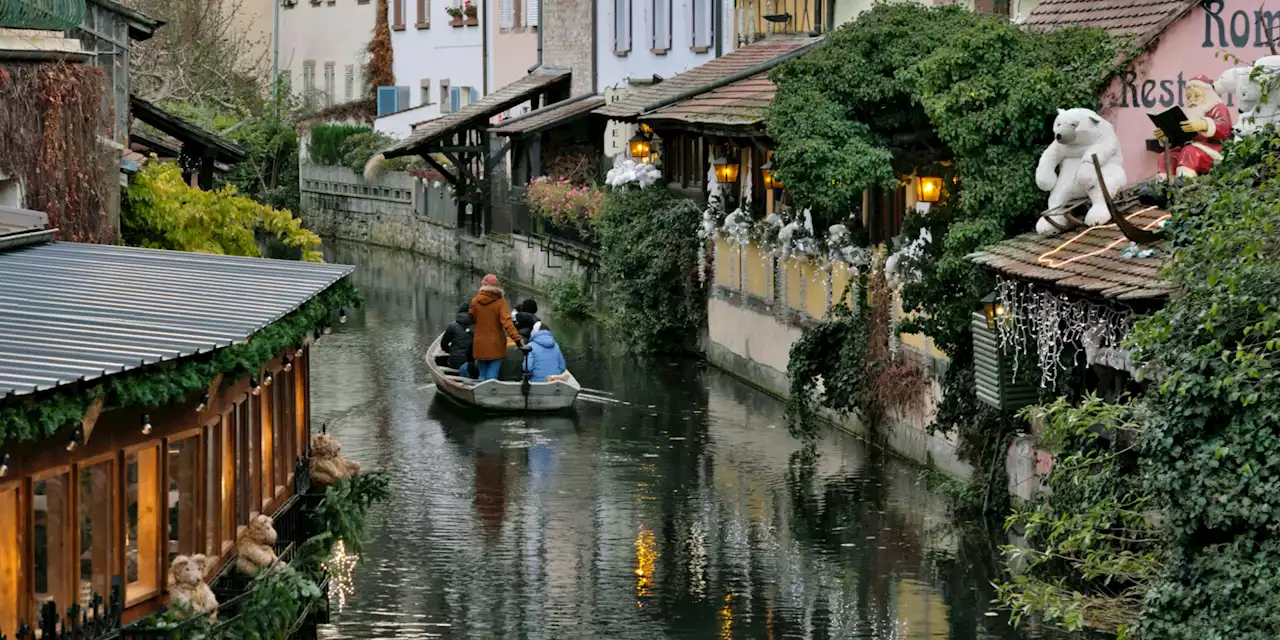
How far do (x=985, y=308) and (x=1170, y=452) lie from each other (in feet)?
21.5

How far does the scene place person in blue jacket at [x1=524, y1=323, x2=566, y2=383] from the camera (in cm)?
2753

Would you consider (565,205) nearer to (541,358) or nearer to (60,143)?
(541,358)

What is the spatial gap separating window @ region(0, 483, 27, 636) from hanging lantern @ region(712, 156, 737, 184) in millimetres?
20466

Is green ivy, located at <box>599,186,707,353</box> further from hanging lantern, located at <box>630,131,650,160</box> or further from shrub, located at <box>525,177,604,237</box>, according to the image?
shrub, located at <box>525,177,604,237</box>

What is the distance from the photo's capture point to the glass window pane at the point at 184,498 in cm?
1288

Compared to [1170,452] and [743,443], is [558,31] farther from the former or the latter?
[1170,452]

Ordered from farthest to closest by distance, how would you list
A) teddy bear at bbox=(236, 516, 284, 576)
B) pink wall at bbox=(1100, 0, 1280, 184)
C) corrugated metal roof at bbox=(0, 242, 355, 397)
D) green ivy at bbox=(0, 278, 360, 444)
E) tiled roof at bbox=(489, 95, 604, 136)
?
tiled roof at bbox=(489, 95, 604, 136) → pink wall at bbox=(1100, 0, 1280, 184) → teddy bear at bbox=(236, 516, 284, 576) → corrugated metal roof at bbox=(0, 242, 355, 397) → green ivy at bbox=(0, 278, 360, 444)

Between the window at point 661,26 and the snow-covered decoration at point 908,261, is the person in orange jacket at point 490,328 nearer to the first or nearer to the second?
the snow-covered decoration at point 908,261

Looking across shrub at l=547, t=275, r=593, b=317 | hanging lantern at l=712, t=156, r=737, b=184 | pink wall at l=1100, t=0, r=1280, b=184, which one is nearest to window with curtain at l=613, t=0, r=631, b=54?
shrub at l=547, t=275, r=593, b=317

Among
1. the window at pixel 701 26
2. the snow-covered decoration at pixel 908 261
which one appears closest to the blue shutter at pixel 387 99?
the window at pixel 701 26

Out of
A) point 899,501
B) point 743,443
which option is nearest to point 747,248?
point 743,443

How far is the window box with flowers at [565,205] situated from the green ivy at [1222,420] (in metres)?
25.4

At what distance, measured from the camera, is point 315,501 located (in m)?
16.9

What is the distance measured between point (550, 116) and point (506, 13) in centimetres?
1047
